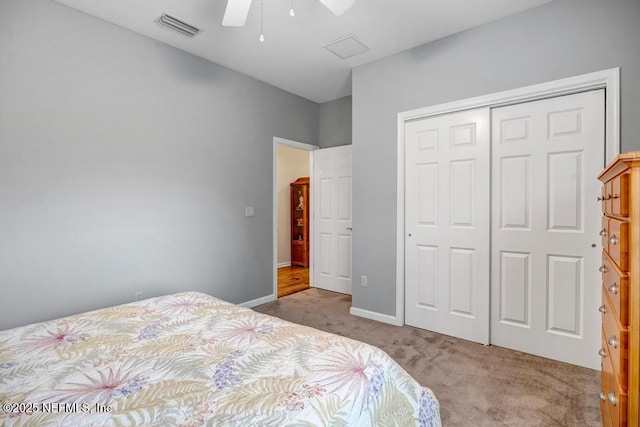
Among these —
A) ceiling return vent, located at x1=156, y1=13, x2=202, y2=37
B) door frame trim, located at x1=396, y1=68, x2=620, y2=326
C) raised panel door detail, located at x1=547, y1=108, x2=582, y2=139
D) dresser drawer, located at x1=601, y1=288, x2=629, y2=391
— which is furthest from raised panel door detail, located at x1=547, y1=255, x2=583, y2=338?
ceiling return vent, located at x1=156, y1=13, x2=202, y2=37

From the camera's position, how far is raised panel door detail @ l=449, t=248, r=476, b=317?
267cm

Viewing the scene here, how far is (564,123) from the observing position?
7.36 ft

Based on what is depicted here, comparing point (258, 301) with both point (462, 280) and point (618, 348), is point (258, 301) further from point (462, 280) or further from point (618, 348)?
point (618, 348)

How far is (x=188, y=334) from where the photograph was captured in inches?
55.7

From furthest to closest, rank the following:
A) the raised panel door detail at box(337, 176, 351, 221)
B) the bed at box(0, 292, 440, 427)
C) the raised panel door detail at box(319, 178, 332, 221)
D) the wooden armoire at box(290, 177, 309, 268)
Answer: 1. the wooden armoire at box(290, 177, 309, 268)
2. the raised panel door detail at box(319, 178, 332, 221)
3. the raised panel door detail at box(337, 176, 351, 221)
4. the bed at box(0, 292, 440, 427)

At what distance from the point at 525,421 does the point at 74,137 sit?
344 centimetres

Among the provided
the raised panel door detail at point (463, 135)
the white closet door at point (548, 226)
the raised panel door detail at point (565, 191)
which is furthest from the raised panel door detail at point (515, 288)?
the raised panel door detail at point (463, 135)

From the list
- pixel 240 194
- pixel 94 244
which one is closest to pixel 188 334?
pixel 94 244

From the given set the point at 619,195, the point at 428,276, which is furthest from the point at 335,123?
the point at 619,195

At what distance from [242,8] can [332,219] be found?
2829 mm

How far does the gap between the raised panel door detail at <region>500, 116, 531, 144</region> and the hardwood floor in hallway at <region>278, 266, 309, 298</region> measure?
120 inches

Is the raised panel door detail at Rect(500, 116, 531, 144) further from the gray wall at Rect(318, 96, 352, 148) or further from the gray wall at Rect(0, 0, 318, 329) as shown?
the gray wall at Rect(0, 0, 318, 329)

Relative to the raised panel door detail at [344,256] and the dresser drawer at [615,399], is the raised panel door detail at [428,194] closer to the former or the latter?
the raised panel door detail at [344,256]

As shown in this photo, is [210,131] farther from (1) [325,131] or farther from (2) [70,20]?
(1) [325,131]
